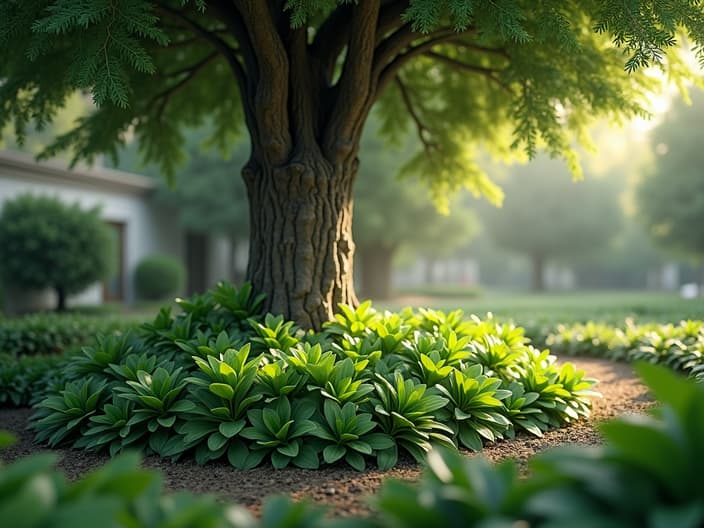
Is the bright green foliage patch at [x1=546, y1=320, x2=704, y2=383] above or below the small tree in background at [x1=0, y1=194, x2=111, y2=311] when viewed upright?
below

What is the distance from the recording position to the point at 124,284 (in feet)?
59.5

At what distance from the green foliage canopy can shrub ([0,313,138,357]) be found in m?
2.66

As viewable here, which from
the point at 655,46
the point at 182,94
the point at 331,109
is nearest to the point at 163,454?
the point at 331,109

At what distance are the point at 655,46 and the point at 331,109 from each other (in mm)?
2970

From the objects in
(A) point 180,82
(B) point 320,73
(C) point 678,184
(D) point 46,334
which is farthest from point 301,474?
(C) point 678,184

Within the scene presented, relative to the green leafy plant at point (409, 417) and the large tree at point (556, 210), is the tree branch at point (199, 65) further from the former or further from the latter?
the large tree at point (556, 210)

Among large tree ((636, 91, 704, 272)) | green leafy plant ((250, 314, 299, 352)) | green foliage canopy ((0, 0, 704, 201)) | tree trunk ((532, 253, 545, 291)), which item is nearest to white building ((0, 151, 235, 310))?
green foliage canopy ((0, 0, 704, 201))

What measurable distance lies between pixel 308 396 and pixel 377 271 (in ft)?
58.8

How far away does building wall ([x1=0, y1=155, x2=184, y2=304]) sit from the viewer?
14.5 metres

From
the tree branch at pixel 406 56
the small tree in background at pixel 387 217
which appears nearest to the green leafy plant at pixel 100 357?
the tree branch at pixel 406 56

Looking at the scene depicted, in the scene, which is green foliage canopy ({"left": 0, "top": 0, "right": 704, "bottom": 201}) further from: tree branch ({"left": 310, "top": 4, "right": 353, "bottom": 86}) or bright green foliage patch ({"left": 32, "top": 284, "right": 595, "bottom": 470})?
bright green foliage patch ({"left": 32, "top": 284, "right": 595, "bottom": 470})

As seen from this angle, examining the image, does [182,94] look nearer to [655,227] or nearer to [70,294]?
[70,294]

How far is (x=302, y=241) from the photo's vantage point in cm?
549

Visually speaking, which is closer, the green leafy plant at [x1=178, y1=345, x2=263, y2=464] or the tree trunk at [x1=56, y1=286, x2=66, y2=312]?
the green leafy plant at [x1=178, y1=345, x2=263, y2=464]
